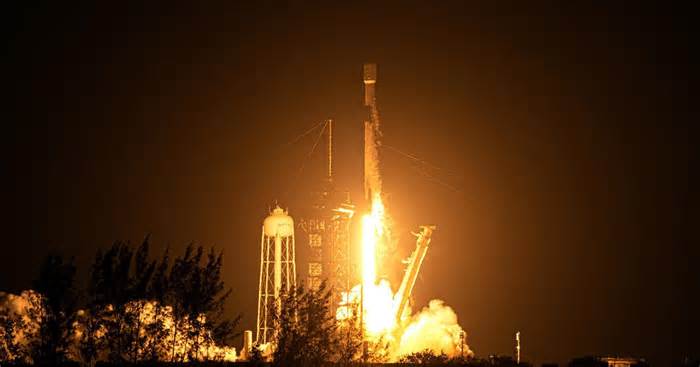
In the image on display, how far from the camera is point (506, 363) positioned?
2399 inches

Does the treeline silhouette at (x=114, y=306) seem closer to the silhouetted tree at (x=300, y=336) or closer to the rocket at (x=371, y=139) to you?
the silhouetted tree at (x=300, y=336)

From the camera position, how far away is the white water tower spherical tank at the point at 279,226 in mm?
60719

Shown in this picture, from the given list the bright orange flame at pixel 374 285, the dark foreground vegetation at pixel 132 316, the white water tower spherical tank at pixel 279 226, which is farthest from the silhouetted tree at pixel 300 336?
the bright orange flame at pixel 374 285

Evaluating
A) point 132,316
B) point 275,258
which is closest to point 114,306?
point 132,316

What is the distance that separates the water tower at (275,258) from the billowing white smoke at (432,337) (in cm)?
729

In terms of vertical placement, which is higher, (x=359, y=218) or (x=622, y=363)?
(x=359, y=218)

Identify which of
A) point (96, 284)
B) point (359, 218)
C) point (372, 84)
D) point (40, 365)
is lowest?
point (40, 365)

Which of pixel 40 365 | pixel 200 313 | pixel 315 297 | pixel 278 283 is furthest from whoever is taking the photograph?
pixel 278 283

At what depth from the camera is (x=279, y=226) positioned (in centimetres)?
6078

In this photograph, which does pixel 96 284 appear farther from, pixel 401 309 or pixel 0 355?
pixel 401 309

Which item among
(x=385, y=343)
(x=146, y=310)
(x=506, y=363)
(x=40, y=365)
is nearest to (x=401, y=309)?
(x=385, y=343)

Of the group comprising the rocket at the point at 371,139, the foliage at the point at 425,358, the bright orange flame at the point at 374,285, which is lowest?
the foliage at the point at 425,358

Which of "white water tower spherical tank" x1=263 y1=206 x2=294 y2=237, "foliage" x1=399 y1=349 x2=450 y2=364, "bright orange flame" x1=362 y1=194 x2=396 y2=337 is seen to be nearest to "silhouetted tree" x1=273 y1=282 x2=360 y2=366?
"foliage" x1=399 y1=349 x2=450 y2=364

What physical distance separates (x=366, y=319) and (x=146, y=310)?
1418 centimetres
